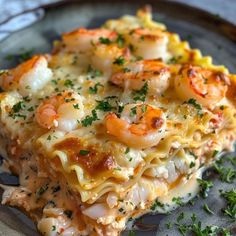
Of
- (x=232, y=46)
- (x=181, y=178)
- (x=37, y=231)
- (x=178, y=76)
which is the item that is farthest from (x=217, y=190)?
(x=232, y=46)

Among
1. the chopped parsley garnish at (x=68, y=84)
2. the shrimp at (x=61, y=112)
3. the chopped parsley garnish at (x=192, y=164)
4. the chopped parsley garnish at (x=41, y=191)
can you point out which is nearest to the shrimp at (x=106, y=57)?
the chopped parsley garnish at (x=68, y=84)

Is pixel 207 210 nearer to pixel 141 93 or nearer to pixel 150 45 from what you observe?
pixel 141 93

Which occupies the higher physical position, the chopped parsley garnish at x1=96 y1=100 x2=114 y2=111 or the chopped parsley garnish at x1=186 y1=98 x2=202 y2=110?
the chopped parsley garnish at x1=96 y1=100 x2=114 y2=111

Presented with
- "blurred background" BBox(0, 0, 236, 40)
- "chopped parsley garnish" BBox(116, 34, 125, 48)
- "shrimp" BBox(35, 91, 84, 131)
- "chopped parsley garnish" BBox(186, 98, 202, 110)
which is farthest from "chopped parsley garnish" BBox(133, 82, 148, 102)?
"blurred background" BBox(0, 0, 236, 40)

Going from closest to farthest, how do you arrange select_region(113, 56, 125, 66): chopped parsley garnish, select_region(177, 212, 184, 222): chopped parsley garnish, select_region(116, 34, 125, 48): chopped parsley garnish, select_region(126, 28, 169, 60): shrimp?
select_region(177, 212, 184, 222): chopped parsley garnish
select_region(113, 56, 125, 66): chopped parsley garnish
select_region(126, 28, 169, 60): shrimp
select_region(116, 34, 125, 48): chopped parsley garnish

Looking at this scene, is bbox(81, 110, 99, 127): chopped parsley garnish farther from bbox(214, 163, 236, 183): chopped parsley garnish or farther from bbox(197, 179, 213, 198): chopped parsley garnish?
bbox(214, 163, 236, 183): chopped parsley garnish

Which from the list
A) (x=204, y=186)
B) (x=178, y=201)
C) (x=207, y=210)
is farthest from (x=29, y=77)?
(x=207, y=210)
